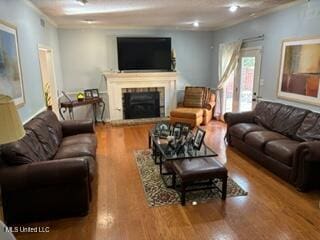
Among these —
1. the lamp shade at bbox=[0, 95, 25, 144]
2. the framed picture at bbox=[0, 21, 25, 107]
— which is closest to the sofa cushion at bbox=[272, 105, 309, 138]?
the lamp shade at bbox=[0, 95, 25, 144]

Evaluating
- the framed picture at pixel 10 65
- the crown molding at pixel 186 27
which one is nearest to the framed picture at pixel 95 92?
the crown molding at pixel 186 27

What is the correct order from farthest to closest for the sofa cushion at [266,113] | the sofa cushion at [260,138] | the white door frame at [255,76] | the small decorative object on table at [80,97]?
the small decorative object on table at [80,97] < the white door frame at [255,76] < the sofa cushion at [266,113] < the sofa cushion at [260,138]

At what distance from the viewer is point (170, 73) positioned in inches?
257

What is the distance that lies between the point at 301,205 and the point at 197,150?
1317mm

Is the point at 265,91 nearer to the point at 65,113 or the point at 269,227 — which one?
the point at 269,227

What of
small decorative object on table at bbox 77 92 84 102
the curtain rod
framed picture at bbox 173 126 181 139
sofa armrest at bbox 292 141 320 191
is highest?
the curtain rod

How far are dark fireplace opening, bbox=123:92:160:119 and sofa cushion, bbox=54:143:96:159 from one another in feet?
10.8

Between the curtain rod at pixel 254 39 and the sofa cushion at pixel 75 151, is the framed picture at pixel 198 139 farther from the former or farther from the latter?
the curtain rod at pixel 254 39

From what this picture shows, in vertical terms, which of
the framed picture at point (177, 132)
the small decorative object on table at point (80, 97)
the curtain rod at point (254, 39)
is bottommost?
the framed picture at point (177, 132)

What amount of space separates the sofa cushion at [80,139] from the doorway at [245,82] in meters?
3.40

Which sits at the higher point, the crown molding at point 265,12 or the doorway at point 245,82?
the crown molding at point 265,12

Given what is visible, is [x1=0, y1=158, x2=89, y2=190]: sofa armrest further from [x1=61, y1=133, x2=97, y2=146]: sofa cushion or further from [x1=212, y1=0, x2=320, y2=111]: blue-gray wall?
[x1=212, y1=0, x2=320, y2=111]: blue-gray wall

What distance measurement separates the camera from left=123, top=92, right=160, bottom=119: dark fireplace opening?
6.59 metres

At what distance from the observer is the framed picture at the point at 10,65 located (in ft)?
8.41
